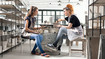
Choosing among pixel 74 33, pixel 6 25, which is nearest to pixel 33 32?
pixel 74 33

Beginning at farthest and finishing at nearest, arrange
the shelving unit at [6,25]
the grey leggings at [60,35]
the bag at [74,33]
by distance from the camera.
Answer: the shelving unit at [6,25], the grey leggings at [60,35], the bag at [74,33]

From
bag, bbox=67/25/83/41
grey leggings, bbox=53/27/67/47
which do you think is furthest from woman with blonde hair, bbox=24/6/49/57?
bag, bbox=67/25/83/41

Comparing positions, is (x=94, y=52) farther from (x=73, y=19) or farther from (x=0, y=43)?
(x=0, y=43)

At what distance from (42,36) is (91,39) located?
1508 millimetres

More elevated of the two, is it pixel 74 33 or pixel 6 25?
pixel 6 25

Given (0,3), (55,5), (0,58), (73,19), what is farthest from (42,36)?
(55,5)

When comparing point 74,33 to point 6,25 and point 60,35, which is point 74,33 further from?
point 6,25

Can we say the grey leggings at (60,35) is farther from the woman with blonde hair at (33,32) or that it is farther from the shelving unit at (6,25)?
the shelving unit at (6,25)

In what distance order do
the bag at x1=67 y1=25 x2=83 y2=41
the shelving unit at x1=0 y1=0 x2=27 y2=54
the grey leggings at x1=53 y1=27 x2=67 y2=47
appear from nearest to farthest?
the bag at x1=67 y1=25 x2=83 y2=41 < the grey leggings at x1=53 y1=27 x2=67 y2=47 < the shelving unit at x1=0 y1=0 x2=27 y2=54

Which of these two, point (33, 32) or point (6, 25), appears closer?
point (33, 32)

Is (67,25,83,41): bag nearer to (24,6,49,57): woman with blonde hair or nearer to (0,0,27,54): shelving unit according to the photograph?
Result: (24,6,49,57): woman with blonde hair

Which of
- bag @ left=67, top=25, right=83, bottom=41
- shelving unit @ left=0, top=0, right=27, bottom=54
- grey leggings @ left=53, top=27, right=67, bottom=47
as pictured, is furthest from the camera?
shelving unit @ left=0, top=0, right=27, bottom=54

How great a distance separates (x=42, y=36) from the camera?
12.1 feet

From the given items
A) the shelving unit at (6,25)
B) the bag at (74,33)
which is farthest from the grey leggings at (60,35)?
the shelving unit at (6,25)
